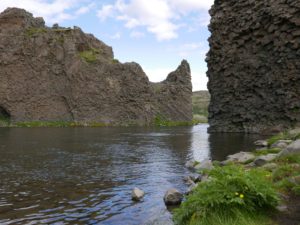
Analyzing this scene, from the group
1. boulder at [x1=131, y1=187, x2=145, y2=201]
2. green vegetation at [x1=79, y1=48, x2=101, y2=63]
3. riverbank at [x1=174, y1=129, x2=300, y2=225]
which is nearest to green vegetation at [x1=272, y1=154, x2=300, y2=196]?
riverbank at [x1=174, y1=129, x2=300, y2=225]

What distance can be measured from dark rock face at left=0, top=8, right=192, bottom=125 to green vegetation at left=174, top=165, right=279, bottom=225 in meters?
135

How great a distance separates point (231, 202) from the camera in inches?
560

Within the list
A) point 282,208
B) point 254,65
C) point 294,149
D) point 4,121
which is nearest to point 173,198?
point 294,149

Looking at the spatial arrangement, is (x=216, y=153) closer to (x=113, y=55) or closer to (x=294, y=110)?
(x=294, y=110)

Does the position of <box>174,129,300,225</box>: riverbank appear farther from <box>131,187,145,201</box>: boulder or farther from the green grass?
the green grass

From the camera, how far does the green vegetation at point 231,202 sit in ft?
44.9

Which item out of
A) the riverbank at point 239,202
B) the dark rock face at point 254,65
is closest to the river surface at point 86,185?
the riverbank at point 239,202

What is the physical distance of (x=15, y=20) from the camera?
155m

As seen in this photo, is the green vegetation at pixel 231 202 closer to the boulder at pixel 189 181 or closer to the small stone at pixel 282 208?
the small stone at pixel 282 208

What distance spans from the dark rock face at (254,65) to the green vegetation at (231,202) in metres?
64.7

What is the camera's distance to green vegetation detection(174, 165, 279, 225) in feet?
44.9

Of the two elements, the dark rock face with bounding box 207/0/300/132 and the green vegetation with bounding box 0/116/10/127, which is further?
the green vegetation with bounding box 0/116/10/127

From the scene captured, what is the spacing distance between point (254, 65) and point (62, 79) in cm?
9176

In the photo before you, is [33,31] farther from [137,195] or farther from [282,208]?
[282,208]
